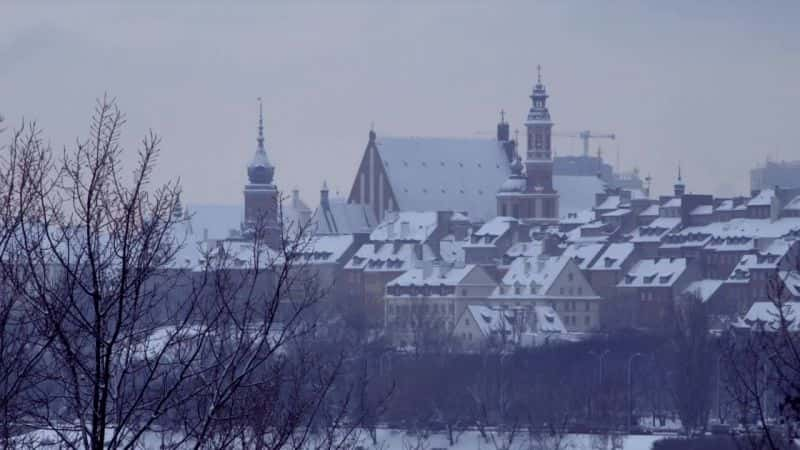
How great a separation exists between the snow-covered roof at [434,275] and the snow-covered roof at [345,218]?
19.8m

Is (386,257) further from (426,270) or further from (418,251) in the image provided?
(426,270)

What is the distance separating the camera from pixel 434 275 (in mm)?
125812

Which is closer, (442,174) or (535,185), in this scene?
(535,185)

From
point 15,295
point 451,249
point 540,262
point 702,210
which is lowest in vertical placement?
point 15,295

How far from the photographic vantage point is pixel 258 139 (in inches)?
5659

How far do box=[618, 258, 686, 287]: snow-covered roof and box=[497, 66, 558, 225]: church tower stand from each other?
69.7 feet

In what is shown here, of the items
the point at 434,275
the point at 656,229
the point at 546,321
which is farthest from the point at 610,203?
the point at 546,321

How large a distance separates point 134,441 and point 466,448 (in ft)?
177

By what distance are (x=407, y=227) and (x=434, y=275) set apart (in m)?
16.9

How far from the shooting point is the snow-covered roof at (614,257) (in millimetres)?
125062

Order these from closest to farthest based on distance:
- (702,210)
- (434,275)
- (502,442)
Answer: (502,442) → (434,275) → (702,210)

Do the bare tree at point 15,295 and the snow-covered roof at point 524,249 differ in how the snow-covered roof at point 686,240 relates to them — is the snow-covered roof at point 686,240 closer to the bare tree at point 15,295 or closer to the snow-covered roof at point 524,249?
the snow-covered roof at point 524,249

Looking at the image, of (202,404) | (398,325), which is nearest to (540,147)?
(398,325)

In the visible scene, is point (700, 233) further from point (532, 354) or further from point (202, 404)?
point (202, 404)
